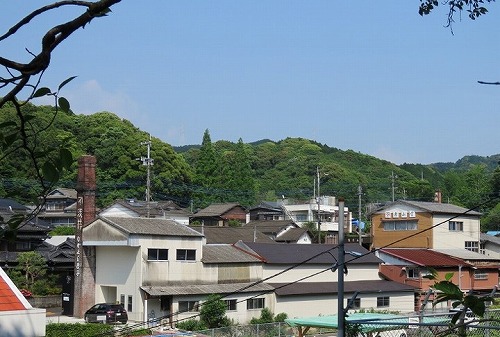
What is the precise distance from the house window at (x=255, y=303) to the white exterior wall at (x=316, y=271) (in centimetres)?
133

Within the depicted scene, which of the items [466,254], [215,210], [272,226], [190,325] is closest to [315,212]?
[215,210]

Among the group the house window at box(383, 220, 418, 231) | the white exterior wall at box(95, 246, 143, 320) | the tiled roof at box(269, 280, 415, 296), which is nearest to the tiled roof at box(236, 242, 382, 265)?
the tiled roof at box(269, 280, 415, 296)

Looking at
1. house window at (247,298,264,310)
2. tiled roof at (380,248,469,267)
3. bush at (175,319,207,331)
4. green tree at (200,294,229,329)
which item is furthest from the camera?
tiled roof at (380,248,469,267)

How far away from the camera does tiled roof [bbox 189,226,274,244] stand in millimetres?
38375

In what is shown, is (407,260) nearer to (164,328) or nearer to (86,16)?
(164,328)

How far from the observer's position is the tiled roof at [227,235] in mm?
38375

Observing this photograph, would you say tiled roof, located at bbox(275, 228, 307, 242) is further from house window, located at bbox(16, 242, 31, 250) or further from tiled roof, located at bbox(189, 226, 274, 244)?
house window, located at bbox(16, 242, 31, 250)

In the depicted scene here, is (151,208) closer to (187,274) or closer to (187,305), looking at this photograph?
(187,274)

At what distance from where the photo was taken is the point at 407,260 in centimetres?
3475

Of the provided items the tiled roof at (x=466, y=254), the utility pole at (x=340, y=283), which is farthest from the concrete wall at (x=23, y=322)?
the tiled roof at (x=466, y=254)

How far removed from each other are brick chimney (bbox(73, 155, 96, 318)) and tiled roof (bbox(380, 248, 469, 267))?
585 inches

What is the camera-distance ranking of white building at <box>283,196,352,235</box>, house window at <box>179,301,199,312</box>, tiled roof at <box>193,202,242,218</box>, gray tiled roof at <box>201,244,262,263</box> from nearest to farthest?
house window at <box>179,301,199,312</box> → gray tiled roof at <box>201,244,262,263</box> → tiled roof at <box>193,202,242,218</box> → white building at <box>283,196,352,235</box>

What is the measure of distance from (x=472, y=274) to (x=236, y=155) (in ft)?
105

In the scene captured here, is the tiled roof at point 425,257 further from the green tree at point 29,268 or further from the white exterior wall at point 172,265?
the green tree at point 29,268
